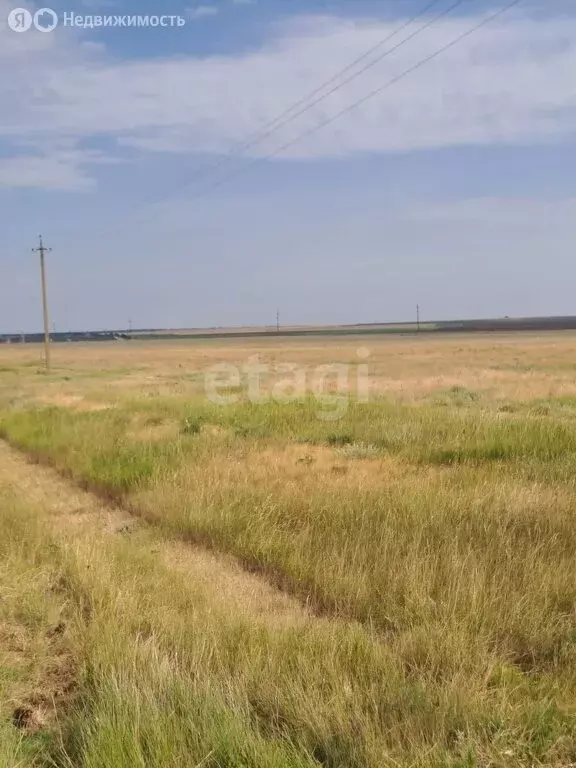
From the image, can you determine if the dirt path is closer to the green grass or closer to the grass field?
the grass field

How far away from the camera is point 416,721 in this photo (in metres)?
3.94

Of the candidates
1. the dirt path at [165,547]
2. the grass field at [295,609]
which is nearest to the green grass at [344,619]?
the grass field at [295,609]

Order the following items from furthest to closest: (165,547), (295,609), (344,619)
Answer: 1. (165,547)
2. (295,609)
3. (344,619)

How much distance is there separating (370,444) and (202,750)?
10696mm

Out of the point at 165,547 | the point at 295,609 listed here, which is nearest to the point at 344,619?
the point at 295,609

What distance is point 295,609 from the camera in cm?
619

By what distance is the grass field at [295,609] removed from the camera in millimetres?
3898

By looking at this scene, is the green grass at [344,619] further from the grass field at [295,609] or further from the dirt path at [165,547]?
the dirt path at [165,547]

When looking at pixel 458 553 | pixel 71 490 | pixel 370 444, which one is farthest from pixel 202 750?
pixel 370 444

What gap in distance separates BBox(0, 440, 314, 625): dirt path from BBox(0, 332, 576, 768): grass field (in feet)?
0.14

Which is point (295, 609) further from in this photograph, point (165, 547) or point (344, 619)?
point (165, 547)

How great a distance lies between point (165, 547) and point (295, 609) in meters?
2.45

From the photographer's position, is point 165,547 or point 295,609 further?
point 165,547

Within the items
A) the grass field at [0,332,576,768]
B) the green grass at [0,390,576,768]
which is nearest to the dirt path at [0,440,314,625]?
the grass field at [0,332,576,768]
